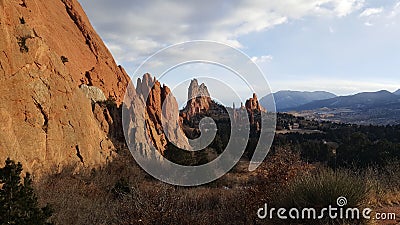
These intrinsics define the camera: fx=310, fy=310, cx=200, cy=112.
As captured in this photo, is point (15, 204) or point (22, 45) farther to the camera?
point (22, 45)

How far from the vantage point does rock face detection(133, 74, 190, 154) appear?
4147cm

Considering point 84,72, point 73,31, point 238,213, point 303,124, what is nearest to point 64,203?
point 238,213

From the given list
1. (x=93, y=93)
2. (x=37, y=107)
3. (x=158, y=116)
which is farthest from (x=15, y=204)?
(x=158, y=116)

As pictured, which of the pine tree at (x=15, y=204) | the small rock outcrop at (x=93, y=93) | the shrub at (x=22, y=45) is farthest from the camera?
the small rock outcrop at (x=93, y=93)

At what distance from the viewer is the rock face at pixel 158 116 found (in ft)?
136

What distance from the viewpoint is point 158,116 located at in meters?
49.9

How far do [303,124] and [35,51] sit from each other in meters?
83.3

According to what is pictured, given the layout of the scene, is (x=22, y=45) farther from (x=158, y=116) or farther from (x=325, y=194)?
(x=158, y=116)

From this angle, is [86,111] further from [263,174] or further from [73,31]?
[73,31]

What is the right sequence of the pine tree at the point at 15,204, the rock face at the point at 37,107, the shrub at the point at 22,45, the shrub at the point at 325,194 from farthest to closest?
the shrub at the point at 22,45
the rock face at the point at 37,107
the pine tree at the point at 15,204
the shrub at the point at 325,194

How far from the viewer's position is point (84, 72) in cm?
4278


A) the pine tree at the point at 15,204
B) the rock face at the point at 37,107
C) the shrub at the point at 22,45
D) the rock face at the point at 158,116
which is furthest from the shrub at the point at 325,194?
the rock face at the point at 158,116

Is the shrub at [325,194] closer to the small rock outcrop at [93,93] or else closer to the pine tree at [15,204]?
the pine tree at [15,204]

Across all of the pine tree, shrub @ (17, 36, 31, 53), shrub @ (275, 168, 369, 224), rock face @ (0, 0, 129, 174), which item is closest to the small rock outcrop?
rock face @ (0, 0, 129, 174)
